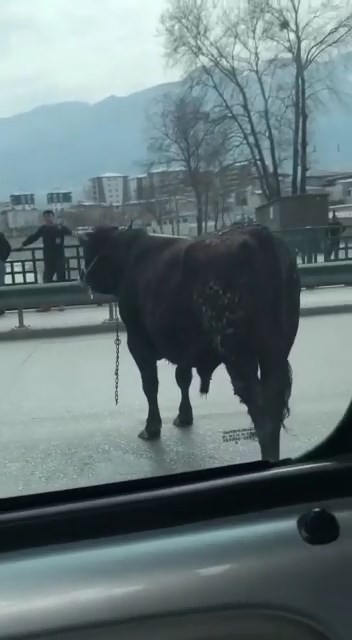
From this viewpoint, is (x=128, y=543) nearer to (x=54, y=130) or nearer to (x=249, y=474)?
(x=249, y=474)

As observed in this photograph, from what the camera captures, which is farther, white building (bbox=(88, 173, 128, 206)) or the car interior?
white building (bbox=(88, 173, 128, 206))

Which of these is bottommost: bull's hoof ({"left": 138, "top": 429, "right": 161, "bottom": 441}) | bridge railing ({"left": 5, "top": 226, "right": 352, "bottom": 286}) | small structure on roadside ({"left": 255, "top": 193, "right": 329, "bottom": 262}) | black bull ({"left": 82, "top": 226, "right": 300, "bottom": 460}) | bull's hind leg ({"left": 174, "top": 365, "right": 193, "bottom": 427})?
bull's hoof ({"left": 138, "top": 429, "right": 161, "bottom": 441})

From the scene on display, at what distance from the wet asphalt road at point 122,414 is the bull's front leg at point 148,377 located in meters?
0.03

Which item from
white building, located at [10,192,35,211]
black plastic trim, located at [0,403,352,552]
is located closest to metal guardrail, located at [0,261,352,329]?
white building, located at [10,192,35,211]

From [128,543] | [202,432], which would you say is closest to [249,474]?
[128,543]

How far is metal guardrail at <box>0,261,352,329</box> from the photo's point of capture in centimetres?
287

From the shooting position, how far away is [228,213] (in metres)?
2.58

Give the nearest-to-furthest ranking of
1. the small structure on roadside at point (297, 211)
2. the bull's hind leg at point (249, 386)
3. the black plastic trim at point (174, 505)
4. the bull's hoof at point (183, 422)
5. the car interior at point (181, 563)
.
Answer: the car interior at point (181, 563) < the black plastic trim at point (174, 505) < the small structure on roadside at point (297, 211) < the bull's hind leg at point (249, 386) < the bull's hoof at point (183, 422)

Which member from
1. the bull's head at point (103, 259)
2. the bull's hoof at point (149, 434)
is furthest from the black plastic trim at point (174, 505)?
the bull's hoof at point (149, 434)

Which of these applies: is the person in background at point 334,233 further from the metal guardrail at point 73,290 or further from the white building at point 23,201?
the white building at point 23,201

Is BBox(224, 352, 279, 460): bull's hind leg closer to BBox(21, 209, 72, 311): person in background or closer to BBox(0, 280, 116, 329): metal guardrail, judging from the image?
BBox(0, 280, 116, 329): metal guardrail

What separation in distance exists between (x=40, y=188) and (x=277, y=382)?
3.61 feet

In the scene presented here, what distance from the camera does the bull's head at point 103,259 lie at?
271 cm

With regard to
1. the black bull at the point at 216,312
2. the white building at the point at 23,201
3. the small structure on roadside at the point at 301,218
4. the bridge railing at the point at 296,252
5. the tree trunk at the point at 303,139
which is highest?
the tree trunk at the point at 303,139
